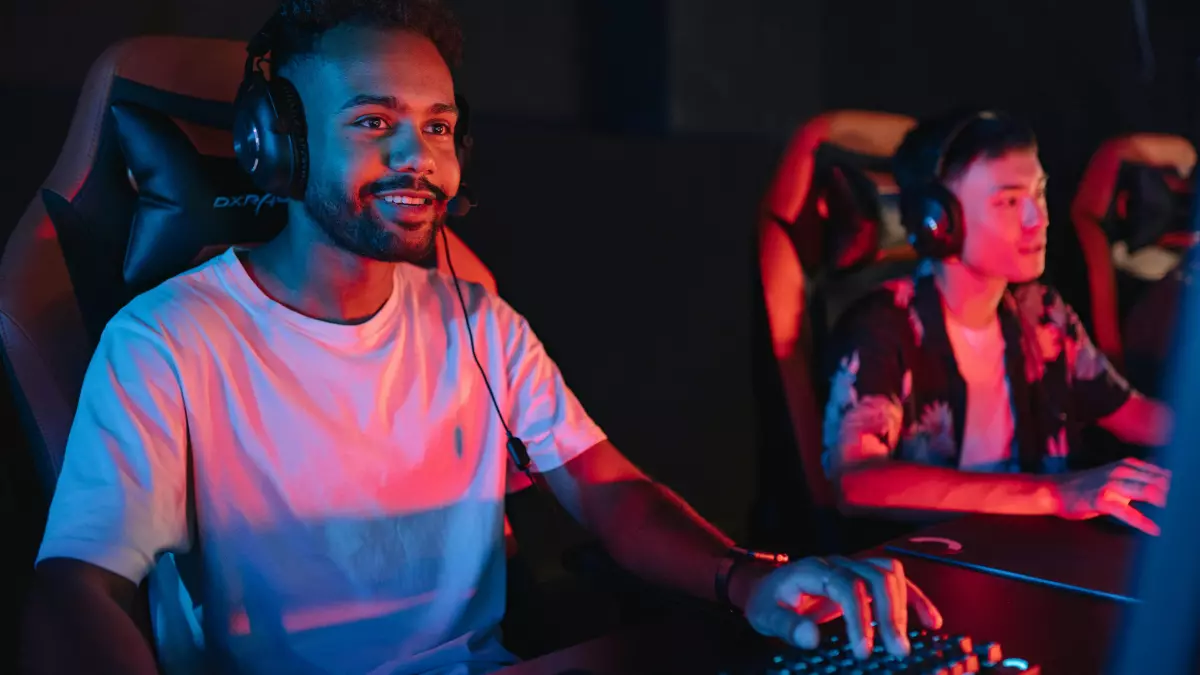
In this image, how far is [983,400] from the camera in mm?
1570

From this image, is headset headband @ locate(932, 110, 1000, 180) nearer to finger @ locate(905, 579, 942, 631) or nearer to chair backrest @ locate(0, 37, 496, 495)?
finger @ locate(905, 579, 942, 631)

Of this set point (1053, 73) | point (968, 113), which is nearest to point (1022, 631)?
point (968, 113)

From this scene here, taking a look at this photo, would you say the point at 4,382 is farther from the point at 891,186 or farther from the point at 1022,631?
the point at 891,186

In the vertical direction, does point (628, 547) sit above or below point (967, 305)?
below

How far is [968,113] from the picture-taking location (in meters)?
1.56

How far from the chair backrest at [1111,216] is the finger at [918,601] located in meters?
1.38

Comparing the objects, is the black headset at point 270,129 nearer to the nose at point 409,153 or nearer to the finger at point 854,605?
the nose at point 409,153

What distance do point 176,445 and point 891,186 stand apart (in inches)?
45.3

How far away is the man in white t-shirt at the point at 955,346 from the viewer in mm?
1453

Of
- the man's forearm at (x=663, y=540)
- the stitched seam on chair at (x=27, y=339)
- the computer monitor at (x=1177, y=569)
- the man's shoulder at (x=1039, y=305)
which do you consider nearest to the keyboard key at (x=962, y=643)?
the man's forearm at (x=663, y=540)

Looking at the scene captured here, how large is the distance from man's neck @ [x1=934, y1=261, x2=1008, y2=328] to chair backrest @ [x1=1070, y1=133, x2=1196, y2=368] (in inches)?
22.8

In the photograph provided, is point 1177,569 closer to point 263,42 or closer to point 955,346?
point 263,42

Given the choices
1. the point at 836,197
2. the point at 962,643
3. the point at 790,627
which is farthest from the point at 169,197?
the point at 836,197

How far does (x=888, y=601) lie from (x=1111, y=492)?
1.68 feet
